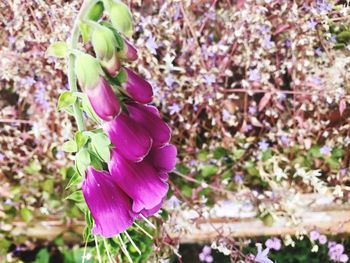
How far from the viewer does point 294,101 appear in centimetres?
195

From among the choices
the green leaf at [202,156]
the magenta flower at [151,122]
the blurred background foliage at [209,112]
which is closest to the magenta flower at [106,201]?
the magenta flower at [151,122]

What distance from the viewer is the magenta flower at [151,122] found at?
114 centimetres

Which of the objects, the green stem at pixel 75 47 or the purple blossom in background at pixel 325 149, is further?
the purple blossom in background at pixel 325 149

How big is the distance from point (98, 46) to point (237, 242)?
992 mm

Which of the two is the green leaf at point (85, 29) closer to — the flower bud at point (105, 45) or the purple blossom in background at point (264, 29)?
the flower bud at point (105, 45)

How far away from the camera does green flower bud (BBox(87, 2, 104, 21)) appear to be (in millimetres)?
1061

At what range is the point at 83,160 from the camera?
1179 mm

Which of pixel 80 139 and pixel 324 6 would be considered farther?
pixel 324 6

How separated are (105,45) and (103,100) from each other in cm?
9

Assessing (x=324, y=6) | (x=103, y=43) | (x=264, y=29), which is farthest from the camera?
(x=264, y=29)

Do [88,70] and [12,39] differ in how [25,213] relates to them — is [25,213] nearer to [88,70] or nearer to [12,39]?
[12,39]

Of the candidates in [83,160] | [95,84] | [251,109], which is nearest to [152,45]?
[251,109]

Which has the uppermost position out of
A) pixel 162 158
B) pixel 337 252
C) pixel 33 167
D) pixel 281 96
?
pixel 162 158

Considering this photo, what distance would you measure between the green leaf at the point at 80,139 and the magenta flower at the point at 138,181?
0.18 ft
